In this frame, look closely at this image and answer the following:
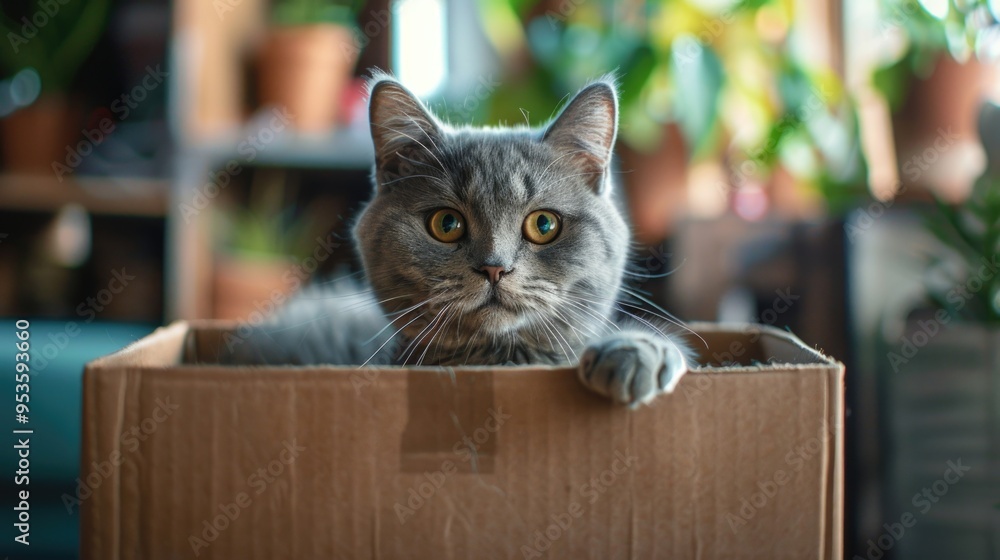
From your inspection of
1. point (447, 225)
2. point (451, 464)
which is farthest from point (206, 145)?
point (451, 464)

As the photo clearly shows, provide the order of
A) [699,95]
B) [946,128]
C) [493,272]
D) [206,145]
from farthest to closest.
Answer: [206,145]
[699,95]
[946,128]
[493,272]

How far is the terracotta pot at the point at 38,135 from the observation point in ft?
7.98

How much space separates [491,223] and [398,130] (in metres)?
0.23

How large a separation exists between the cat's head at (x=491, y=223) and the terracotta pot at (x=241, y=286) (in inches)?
57.6

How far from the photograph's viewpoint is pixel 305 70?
2.55 metres

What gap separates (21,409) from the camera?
1.49 meters

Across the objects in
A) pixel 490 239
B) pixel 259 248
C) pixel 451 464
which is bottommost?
pixel 451 464

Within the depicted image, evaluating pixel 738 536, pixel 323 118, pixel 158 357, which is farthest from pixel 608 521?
pixel 323 118

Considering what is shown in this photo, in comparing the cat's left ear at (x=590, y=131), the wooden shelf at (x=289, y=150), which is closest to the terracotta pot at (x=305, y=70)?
the wooden shelf at (x=289, y=150)

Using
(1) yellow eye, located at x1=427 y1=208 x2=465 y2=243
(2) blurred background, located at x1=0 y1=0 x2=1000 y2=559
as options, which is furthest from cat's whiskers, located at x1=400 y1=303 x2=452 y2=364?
(2) blurred background, located at x1=0 y1=0 x2=1000 y2=559

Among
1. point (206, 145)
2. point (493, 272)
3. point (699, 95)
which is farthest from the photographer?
point (206, 145)

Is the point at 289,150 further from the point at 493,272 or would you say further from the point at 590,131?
the point at 493,272

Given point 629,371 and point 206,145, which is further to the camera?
point 206,145

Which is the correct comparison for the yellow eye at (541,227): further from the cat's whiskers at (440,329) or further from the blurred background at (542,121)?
the blurred background at (542,121)
